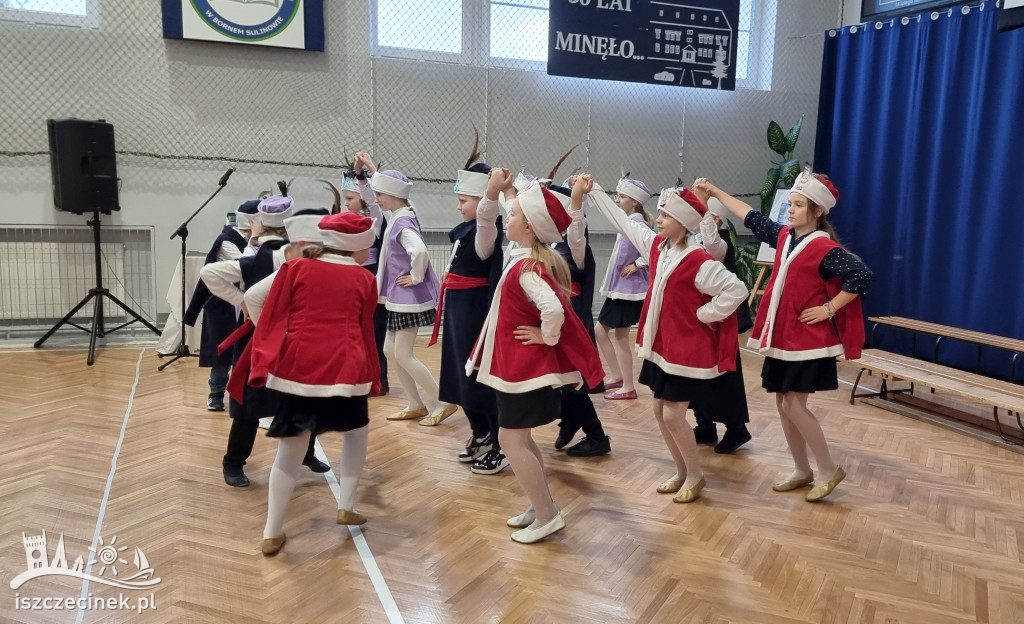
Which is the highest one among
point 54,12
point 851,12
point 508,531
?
point 851,12

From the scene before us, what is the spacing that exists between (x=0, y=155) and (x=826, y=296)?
618 centimetres

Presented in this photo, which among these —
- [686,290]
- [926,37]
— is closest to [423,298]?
[686,290]

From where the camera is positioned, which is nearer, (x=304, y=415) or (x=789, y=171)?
(x=304, y=415)

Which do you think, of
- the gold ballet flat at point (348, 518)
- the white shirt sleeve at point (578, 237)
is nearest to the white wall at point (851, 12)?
the white shirt sleeve at point (578, 237)

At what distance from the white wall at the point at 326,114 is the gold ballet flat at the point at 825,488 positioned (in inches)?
185

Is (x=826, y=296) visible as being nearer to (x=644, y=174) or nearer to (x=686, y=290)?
(x=686, y=290)

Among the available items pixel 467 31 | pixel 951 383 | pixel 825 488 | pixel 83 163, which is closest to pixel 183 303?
pixel 83 163

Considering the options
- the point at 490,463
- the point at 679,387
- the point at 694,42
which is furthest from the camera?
the point at 694,42

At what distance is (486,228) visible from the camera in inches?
138

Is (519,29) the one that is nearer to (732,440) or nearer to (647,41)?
(647,41)

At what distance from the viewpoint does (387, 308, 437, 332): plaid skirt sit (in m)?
4.27

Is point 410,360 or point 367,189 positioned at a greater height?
point 367,189

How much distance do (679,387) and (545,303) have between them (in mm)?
875

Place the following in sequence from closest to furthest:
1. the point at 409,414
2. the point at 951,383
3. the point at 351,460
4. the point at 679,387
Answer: the point at 351,460 → the point at 679,387 → the point at 409,414 → the point at 951,383
